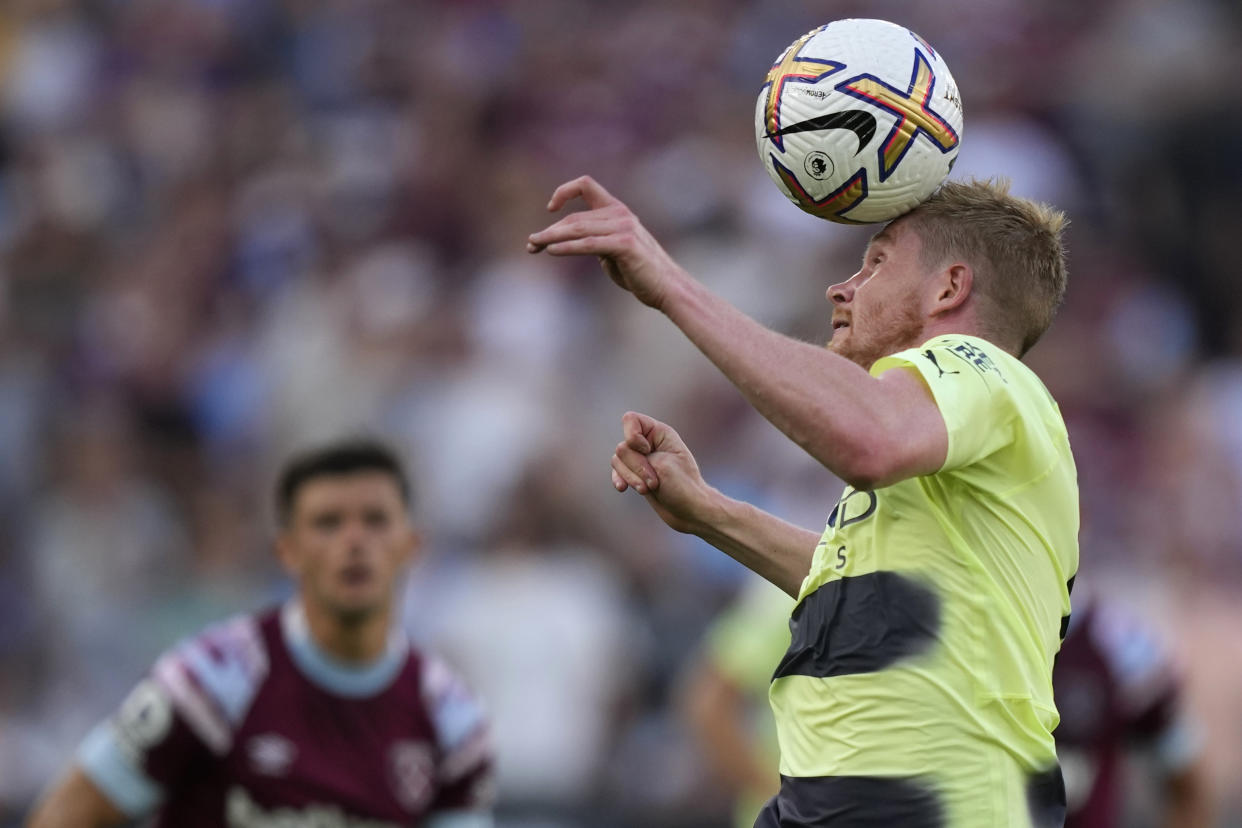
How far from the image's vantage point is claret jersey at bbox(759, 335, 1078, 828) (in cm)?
418

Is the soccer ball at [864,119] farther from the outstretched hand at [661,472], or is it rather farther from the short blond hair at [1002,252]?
the outstretched hand at [661,472]

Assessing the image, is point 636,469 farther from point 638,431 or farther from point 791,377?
point 791,377

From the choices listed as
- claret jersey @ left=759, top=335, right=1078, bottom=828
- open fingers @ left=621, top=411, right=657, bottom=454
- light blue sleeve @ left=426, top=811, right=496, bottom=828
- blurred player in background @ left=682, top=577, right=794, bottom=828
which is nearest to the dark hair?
light blue sleeve @ left=426, top=811, right=496, bottom=828

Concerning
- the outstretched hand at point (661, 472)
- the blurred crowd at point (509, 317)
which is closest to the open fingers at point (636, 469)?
the outstretched hand at point (661, 472)

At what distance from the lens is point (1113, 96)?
13.1 m

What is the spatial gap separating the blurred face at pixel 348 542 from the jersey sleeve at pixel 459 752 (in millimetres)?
430

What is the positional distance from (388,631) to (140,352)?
21.2 feet

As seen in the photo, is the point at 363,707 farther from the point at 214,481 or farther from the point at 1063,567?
the point at 214,481

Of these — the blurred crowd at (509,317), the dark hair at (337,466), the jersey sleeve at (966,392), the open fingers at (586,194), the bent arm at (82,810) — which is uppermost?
the blurred crowd at (509,317)

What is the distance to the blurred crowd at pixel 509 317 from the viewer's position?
10477mm

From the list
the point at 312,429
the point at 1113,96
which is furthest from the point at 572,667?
the point at 1113,96

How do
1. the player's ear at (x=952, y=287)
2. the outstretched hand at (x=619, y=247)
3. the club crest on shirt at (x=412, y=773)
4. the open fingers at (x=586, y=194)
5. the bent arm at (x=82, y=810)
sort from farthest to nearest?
1. the club crest on shirt at (x=412, y=773)
2. the bent arm at (x=82, y=810)
3. the player's ear at (x=952, y=287)
4. the open fingers at (x=586, y=194)
5. the outstretched hand at (x=619, y=247)

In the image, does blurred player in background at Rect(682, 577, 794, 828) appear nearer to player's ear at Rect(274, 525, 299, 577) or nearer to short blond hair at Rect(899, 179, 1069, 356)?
player's ear at Rect(274, 525, 299, 577)

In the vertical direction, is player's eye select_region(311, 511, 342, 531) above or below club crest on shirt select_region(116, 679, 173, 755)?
above
